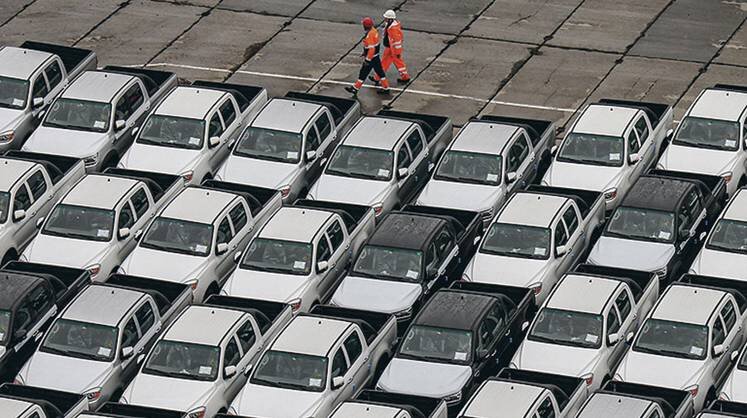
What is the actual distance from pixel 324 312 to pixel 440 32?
13.1 m

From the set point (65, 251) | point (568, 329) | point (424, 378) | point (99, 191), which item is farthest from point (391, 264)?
point (65, 251)

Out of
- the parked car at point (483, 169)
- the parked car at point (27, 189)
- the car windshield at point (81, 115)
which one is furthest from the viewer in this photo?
the car windshield at point (81, 115)

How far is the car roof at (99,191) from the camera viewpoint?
33.4m

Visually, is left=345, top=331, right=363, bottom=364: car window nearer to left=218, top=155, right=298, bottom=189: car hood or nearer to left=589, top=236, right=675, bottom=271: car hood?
left=589, top=236, right=675, bottom=271: car hood

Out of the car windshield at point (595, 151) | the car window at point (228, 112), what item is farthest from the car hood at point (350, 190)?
the car windshield at point (595, 151)

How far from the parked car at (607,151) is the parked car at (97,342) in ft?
26.4

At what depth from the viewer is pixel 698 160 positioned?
117 feet

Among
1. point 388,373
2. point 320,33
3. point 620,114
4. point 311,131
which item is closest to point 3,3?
point 320,33

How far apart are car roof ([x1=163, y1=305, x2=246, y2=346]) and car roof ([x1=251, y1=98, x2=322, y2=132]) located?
20.4 ft

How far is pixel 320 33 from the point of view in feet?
140

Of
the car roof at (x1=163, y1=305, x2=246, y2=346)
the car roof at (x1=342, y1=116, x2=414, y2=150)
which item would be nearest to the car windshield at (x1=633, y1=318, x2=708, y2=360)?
the car roof at (x1=163, y1=305, x2=246, y2=346)

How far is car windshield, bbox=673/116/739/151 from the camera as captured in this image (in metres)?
35.7

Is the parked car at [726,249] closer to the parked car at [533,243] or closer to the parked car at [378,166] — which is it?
the parked car at [533,243]

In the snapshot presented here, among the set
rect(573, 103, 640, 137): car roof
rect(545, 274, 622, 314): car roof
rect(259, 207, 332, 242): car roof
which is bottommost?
rect(259, 207, 332, 242): car roof
